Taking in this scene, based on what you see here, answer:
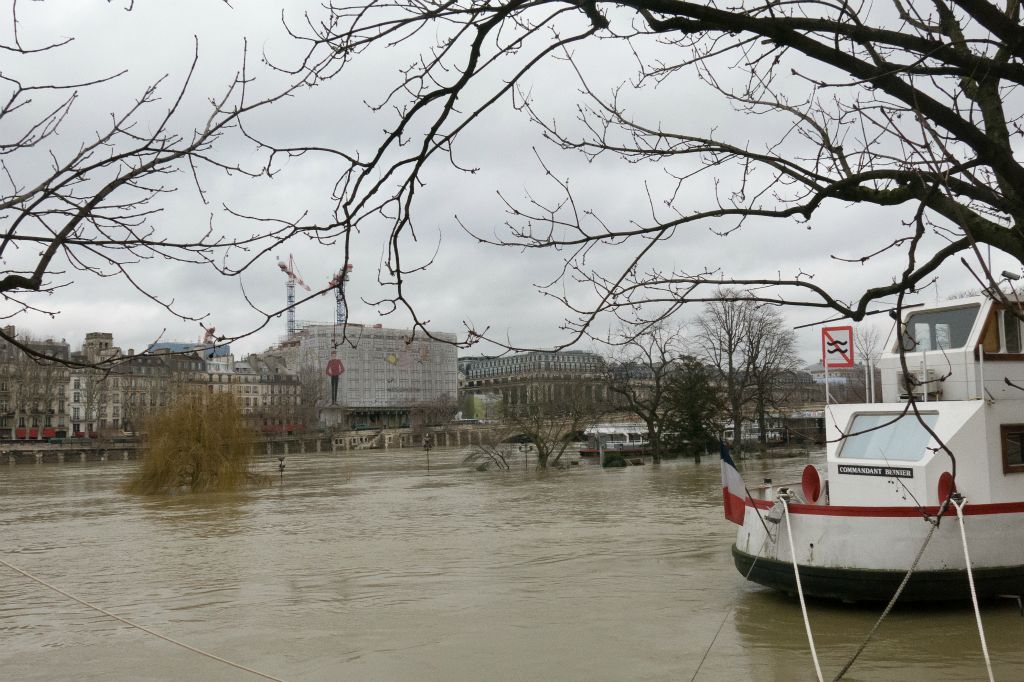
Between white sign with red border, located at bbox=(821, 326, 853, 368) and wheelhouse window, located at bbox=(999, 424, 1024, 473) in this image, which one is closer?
wheelhouse window, located at bbox=(999, 424, 1024, 473)

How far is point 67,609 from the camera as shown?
49.7 feet

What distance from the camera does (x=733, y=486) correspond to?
42.0ft

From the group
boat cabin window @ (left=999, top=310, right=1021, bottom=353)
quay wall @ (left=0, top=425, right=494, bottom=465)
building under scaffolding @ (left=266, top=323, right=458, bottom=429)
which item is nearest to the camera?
boat cabin window @ (left=999, top=310, right=1021, bottom=353)

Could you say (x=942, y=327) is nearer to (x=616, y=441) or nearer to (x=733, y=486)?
(x=733, y=486)

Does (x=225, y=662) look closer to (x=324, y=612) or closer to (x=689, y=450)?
(x=324, y=612)

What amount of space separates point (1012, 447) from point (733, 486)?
331cm

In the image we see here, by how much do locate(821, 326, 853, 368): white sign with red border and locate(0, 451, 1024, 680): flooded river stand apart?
3.18m

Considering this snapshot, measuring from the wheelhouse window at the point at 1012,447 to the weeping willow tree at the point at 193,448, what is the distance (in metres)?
32.8

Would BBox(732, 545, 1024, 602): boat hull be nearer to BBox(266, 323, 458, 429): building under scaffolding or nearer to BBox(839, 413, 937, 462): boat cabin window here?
BBox(839, 413, 937, 462): boat cabin window

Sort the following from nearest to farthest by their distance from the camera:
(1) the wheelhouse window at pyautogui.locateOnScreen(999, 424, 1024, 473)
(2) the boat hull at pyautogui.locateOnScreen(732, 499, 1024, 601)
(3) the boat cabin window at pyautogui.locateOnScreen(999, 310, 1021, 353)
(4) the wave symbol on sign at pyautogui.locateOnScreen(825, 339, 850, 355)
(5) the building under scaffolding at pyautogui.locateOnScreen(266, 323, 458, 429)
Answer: (2) the boat hull at pyautogui.locateOnScreen(732, 499, 1024, 601), (1) the wheelhouse window at pyautogui.locateOnScreen(999, 424, 1024, 473), (3) the boat cabin window at pyautogui.locateOnScreen(999, 310, 1021, 353), (4) the wave symbol on sign at pyautogui.locateOnScreen(825, 339, 850, 355), (5) the building under scaffolding at pyautogui.locateOnScreen(266, 323, 458, 429)

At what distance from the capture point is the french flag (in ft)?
40.9

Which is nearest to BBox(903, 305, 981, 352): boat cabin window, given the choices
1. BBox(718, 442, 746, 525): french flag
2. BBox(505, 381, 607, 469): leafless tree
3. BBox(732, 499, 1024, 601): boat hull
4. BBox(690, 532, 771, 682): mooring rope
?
BBox(732, 499, 1024, 601): boat hull

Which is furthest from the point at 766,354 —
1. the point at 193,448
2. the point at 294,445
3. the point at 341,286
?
the point at 294,445

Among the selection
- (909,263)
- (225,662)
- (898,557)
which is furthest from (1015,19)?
(225,662)
